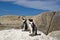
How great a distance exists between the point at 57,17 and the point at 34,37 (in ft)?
23.4

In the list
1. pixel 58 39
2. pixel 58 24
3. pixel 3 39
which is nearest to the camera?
pixel 3 39

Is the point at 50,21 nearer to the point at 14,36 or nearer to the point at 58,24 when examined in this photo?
the point at 58,24

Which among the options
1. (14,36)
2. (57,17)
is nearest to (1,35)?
(14,36)

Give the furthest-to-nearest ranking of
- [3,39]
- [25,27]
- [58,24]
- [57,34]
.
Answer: [58,24] < [25,27] < [57,34] < [3,39]

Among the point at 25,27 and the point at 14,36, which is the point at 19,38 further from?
the point at 25,27

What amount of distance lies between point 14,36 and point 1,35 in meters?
1.37

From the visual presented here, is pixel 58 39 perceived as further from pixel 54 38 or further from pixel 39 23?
pixel 39 23

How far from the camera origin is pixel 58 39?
1716 cm

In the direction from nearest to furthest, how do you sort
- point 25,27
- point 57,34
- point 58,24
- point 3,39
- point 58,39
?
point 3,39
point 58,39
point 57,34
point 25,27
point 58,24

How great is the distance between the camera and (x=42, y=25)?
22.0 meters

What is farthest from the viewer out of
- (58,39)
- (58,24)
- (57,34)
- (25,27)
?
(58,24)

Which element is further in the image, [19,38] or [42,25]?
[42,25]

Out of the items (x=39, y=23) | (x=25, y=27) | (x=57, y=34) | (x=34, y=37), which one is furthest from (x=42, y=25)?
(x=34, y=37)

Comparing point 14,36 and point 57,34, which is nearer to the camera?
point 14,36
